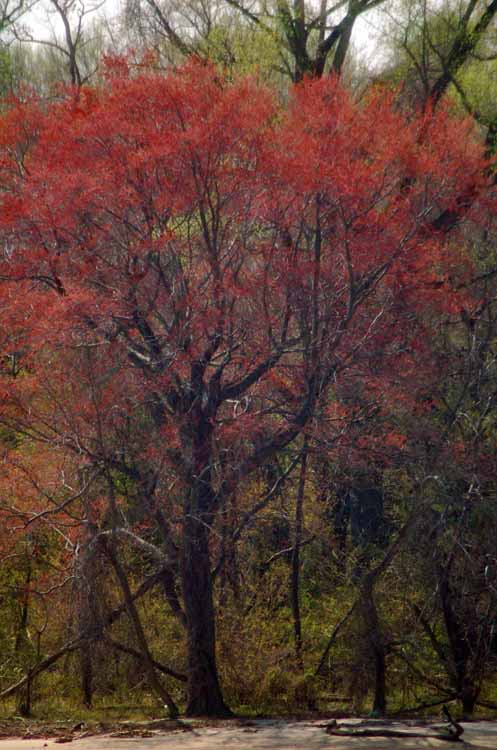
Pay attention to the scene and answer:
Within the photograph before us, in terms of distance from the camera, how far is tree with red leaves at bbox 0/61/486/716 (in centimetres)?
1173

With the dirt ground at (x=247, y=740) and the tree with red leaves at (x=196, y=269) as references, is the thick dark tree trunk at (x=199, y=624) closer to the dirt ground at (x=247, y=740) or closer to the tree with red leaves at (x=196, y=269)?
the tree with red leaves at (x=196, y=269)

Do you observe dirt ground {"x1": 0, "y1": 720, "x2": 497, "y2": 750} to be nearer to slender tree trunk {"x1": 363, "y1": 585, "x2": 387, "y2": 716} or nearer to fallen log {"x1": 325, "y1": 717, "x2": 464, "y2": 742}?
fallen log {"x1": 325, "y1": 717, "x2": 464, "y2": 742}

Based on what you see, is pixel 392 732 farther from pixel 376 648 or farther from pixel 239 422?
pixel 239 422

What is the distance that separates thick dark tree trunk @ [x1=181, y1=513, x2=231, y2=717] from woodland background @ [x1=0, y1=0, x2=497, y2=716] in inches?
0.9

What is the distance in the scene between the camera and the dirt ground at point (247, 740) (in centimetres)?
955

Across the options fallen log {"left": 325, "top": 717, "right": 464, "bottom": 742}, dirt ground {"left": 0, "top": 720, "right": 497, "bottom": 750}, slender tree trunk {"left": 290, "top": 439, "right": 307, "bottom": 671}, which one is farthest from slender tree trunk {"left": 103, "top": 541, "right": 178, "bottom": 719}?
slender tree trunk {"left": 290, "top": 439, "right": 307, "bottom": 671}

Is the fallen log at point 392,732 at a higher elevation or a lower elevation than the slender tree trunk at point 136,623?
lower

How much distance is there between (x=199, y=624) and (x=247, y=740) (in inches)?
85.1

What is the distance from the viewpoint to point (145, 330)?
1201 centimetres

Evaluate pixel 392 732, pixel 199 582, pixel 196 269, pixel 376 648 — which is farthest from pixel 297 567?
pixel 392 732

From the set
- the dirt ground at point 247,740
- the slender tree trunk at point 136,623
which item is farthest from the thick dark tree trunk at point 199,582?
the dirt ground at point 247,740

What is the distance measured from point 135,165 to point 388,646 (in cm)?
585

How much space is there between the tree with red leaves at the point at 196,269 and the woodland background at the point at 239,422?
0.04 m

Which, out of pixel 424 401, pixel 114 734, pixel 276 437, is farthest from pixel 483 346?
pixel 114 734
